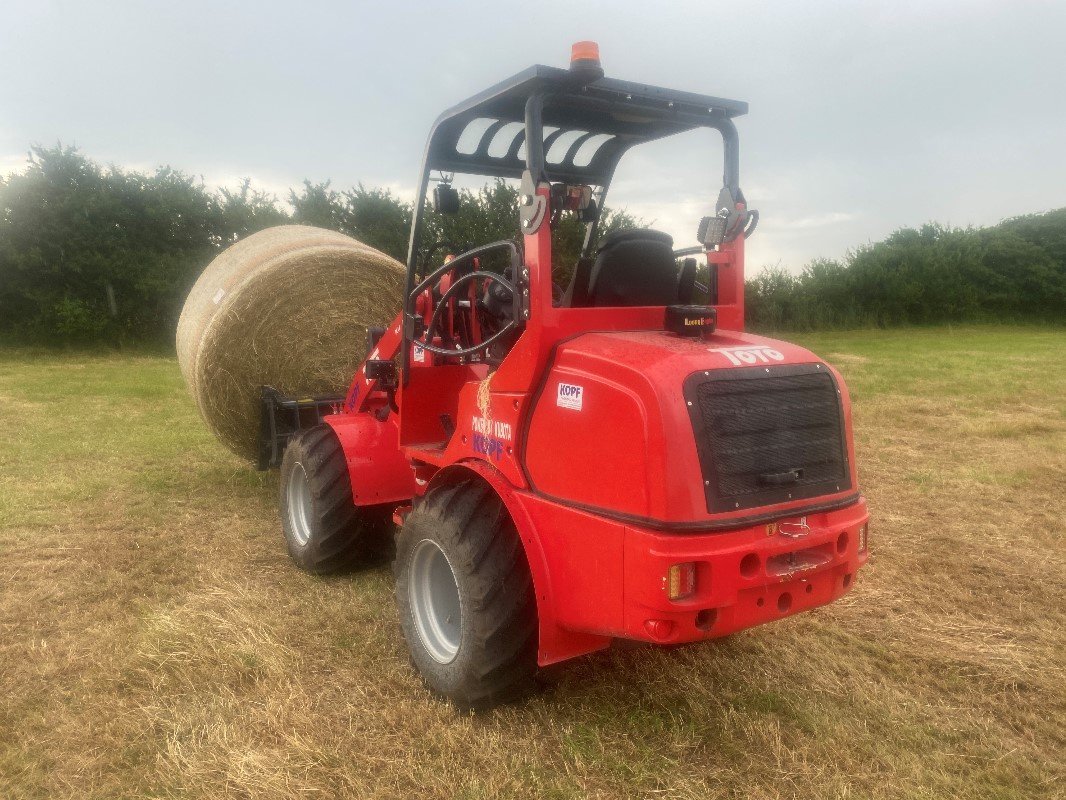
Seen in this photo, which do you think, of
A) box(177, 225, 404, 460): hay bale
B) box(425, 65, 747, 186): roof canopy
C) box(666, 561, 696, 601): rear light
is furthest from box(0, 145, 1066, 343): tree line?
box(666, 561, 696, 601): rear light

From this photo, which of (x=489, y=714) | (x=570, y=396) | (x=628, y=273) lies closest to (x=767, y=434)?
(x=570, y=396)

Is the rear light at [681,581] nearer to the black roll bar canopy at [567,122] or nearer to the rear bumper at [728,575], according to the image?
the rear bumper at [728,575]

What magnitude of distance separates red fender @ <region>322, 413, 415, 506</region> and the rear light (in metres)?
2.23

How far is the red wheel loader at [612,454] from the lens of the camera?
272 cm

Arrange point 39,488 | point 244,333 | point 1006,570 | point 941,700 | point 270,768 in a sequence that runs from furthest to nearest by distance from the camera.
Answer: point 39,488 < point 244,333 < point 1006,570 < point 941,700 < point 270,768

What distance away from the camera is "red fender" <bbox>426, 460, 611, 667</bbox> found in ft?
9.91

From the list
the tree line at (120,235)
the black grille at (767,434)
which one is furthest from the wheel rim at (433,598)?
the tree line at (120,235)

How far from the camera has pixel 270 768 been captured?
9.72 ft

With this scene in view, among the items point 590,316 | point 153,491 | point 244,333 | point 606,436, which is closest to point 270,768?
point 606,436

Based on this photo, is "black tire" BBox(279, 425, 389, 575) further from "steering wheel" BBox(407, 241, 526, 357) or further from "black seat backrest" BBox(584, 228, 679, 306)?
"black seat backrest" BBox(584, 228, 679, 306)

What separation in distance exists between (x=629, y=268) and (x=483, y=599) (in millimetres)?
1386

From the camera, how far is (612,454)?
9.16 ft

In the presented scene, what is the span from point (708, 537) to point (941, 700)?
155 centimetres

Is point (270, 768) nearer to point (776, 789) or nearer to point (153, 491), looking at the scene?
point (776, 789)
